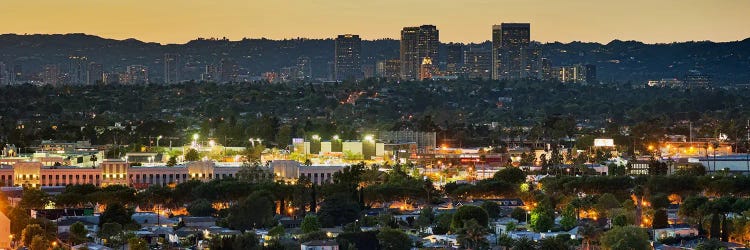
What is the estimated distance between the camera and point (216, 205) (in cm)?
5731

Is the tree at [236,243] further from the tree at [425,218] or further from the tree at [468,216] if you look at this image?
the tree at [425,218]

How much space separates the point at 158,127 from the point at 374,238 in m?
53.2

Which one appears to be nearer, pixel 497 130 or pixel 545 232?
pixel 545 232

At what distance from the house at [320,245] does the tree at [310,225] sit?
12.9 ft

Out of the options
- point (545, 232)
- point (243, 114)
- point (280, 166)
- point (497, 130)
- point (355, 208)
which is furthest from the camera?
point (243, 114)

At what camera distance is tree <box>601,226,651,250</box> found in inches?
1601

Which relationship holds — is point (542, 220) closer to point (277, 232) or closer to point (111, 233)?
point (277, 232)

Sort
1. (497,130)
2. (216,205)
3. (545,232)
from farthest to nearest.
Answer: (497,130)
(216,205)
(545,232)

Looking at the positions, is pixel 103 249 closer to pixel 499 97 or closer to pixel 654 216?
pixel 654 216

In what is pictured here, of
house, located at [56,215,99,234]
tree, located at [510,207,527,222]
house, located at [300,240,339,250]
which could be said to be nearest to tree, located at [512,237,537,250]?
house, located at [300,240,339,250]

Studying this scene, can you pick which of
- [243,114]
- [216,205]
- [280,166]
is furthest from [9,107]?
[216,205]

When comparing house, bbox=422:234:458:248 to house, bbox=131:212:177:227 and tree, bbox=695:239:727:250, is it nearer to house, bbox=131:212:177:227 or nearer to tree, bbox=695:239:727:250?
tree, bbox=695:239:727:250

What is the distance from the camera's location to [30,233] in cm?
4316

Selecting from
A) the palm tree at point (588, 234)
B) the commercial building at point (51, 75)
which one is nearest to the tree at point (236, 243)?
the palm tree at point (588, 234)
